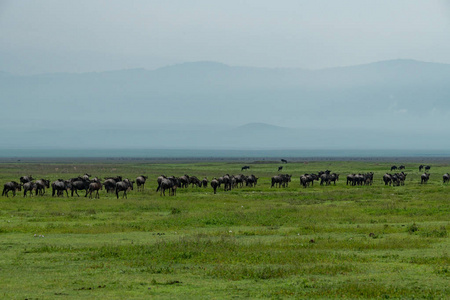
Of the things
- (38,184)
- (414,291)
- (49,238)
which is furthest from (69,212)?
(414,291)

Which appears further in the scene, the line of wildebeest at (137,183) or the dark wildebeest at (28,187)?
the line of wildebeest at (137,183)

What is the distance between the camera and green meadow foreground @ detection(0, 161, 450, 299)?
1397cm

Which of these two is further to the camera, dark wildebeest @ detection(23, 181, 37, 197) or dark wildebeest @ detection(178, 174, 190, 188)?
dark wildebeest @ detection(178, 174, 190, 188)

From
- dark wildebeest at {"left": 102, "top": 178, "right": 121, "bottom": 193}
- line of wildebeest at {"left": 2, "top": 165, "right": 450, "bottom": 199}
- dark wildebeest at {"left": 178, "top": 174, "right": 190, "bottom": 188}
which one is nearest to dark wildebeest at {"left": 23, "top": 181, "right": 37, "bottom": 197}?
line of wildebeest at {"left": 2, "top": 165, "right": 450, "bottom": 199}

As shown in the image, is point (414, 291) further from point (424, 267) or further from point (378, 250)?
point (378, 250)

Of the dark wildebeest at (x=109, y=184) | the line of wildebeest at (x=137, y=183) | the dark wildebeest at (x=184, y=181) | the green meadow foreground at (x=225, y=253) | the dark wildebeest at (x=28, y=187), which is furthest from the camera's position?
the dark wildebeest at (x=184, y=181)

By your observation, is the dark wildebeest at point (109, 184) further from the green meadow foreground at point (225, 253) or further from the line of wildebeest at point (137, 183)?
the green meadow foreground at point (225, 253)

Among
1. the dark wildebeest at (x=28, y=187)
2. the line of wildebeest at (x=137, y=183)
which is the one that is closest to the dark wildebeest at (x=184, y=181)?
the line of wildebeest at (x=137, y=183)

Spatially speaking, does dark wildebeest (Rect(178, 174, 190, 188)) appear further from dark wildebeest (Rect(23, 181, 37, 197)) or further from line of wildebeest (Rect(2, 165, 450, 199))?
dark wildebeest (Rect(23, 181, 37, 197))

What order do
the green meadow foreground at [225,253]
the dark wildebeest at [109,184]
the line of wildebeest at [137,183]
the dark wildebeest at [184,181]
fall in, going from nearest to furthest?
1. the green meadow foreground at [225,253]
2. the line of wildebeest at [137,183]
3. the dark wildebeest at [109,184]
4. the dark wildebeest at [184,181]

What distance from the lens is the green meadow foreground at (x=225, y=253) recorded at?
45.8 ft

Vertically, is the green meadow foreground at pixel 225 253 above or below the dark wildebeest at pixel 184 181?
below

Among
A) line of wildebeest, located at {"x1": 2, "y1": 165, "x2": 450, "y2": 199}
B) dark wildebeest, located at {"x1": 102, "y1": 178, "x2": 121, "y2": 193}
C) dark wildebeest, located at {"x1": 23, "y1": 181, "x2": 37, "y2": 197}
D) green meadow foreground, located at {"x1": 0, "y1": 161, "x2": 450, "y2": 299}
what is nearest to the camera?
green meadow foreground, located at {"x1": 0, "y1": 161, "x2": 450, "y2": 299}

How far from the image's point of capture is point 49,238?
22859 mm
